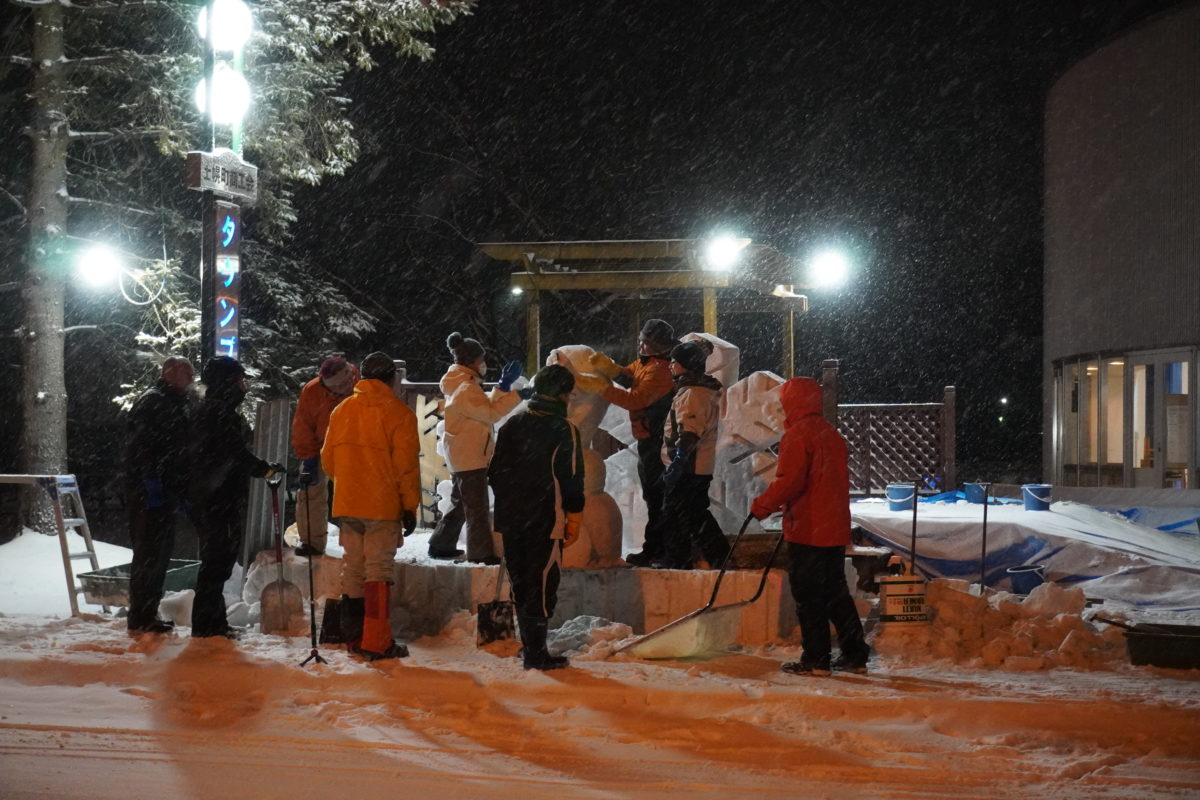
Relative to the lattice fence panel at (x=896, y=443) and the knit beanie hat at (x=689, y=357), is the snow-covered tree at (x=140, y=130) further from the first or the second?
the knit beanie hat at (x=689, y=357)

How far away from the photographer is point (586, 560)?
7406mm

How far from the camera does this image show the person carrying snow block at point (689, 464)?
7.29 meters

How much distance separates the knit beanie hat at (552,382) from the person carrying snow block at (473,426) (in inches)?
40.7

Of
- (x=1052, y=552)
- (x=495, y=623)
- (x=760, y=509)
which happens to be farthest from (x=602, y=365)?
(x=1052, y=552)

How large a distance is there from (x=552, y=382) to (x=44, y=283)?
9.75 m

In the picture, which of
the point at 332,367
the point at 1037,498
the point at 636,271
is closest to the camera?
the point at 332,367

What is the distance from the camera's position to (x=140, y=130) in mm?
13383

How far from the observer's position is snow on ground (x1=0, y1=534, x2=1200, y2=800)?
174 inches

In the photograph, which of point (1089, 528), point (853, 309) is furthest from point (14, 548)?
point (853, 309)

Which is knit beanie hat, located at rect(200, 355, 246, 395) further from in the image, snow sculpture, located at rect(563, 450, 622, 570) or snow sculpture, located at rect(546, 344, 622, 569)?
snow sculpture, located at rect(563, 450, 622, 570)

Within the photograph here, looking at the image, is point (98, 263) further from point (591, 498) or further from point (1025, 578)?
point (1025, 578)

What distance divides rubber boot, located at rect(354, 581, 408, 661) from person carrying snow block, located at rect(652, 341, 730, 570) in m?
2.01

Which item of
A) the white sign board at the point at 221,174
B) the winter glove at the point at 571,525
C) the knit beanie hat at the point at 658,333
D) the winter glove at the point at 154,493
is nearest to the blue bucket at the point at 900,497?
the knit beanie hat at the point at 658,333

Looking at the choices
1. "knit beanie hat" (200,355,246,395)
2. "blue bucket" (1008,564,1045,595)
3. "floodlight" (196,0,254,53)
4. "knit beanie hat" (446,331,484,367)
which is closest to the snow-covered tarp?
"blue bucket" (1008,564,1045,595)
